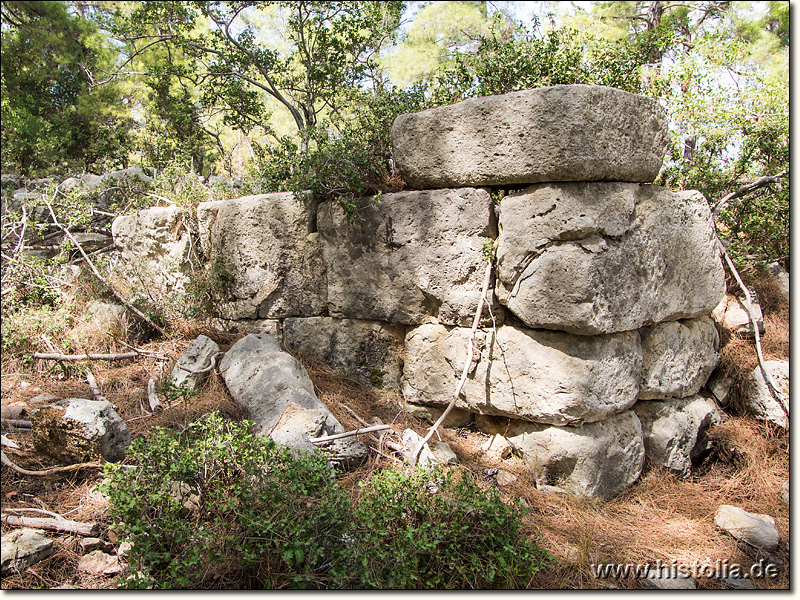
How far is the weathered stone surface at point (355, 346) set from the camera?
3930 mm

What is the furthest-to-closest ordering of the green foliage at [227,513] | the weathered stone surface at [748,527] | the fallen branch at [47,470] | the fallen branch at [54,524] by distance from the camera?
the weathered stone surface at [748,527] < the fallen branch at [47,470] < the fallen branch at [54,524] < the green foliage at [227,513]

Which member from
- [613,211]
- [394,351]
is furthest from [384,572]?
[613,211]

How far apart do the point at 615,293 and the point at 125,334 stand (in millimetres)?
3642

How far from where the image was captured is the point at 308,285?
4.16 meters

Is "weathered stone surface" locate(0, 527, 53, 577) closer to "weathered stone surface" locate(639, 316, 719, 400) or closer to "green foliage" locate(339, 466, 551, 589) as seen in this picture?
"green foliage" locate(339, 466, 551, 589)

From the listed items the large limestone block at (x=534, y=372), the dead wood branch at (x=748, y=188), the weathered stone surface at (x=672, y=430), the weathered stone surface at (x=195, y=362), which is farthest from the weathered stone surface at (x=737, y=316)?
the weathered stone surface at (x=195, y=362)

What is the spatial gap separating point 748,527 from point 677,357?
3.73ft

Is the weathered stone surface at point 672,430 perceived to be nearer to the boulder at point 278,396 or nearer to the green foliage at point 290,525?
the green foliage at point 290,525

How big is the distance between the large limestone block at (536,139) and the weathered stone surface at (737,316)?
163cm

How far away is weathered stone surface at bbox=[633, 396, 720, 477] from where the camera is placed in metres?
3.64

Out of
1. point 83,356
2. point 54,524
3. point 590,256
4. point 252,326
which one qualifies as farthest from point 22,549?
point 590,256

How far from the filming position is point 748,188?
457 centimetres

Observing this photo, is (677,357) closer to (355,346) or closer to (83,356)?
(355,346)

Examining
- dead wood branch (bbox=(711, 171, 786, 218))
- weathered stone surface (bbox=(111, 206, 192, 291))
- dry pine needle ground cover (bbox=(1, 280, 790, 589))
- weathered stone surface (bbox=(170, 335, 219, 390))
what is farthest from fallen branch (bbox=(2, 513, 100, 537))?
dead wood branch (bbox=(711, 171, 786, 218))
